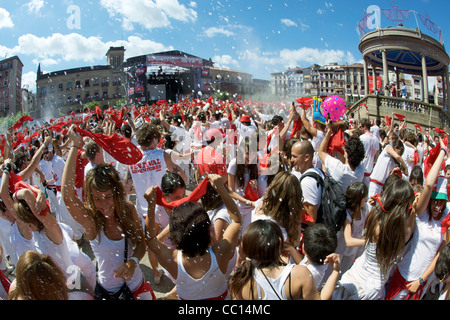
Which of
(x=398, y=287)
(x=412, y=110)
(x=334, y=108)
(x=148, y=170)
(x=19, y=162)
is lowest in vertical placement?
(x=398, y=287)

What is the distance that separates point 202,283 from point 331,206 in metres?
1.46

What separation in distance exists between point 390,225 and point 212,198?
139cm

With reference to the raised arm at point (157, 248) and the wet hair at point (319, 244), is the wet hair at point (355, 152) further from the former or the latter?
the raised arm at point (157, 248)

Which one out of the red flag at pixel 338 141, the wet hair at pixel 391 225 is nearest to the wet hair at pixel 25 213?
the wet hair at pixel 391 225

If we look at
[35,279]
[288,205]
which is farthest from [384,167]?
[35,279]

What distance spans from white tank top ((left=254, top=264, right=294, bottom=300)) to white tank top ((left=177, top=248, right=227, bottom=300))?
307 mm

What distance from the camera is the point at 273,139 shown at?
5.06 meters

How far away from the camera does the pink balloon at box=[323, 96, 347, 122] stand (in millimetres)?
4602

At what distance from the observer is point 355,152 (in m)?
3.53

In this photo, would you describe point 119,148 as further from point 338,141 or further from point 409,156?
point 409,156

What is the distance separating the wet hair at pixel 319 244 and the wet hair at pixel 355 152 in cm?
157

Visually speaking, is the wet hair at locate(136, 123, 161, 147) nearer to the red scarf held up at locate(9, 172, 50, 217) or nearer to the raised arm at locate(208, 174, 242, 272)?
the red scarf held up at locate(9, 172, 50, 217)

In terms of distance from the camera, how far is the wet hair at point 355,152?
3.52 meters

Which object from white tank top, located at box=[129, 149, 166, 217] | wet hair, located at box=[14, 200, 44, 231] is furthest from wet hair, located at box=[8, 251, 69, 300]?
white tank top, located at box=[129, 149, 166, 217]
